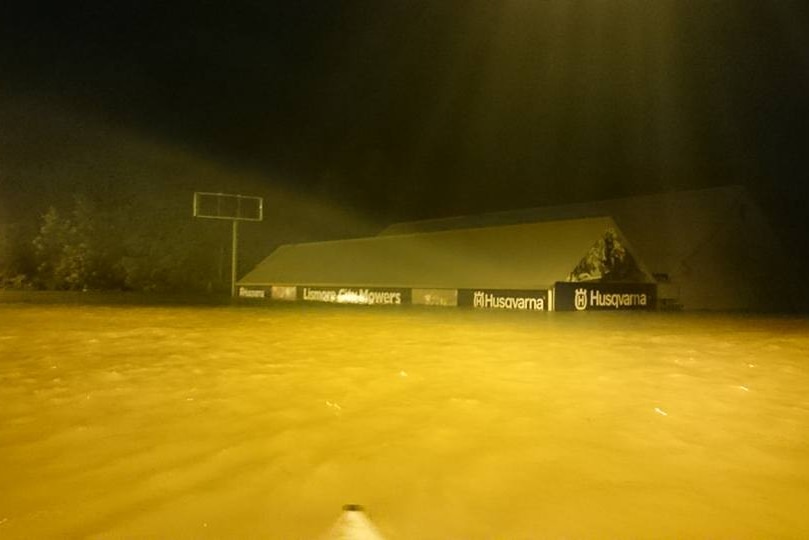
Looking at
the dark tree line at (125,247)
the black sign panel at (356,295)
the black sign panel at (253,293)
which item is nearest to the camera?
the black sign panel at (356,295)

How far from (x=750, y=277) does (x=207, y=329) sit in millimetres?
25249

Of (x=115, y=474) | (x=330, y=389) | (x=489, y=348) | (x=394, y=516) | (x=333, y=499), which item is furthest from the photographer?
(x=489, y=348)

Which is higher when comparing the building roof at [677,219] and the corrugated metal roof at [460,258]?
the building roof at [677,219]

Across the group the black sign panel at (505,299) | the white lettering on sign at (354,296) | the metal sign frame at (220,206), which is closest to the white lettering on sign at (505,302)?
the black sign panel at (505,299)

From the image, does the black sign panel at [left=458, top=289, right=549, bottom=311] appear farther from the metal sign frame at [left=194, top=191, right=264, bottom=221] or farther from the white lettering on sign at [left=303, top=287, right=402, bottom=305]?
the metal sign frame at [left=194, top=191, right=264, bottom=221]

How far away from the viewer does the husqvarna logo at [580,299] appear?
72.3 ft

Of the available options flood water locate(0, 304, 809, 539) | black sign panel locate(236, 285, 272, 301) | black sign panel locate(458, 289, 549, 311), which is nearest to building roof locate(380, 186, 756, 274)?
black sign panel locate(458, 289, 549, 311)

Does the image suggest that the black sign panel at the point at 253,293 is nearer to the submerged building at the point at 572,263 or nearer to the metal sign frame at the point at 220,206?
the submerged building at the point at 572,263

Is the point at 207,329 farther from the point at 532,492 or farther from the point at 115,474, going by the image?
the point at 532,492

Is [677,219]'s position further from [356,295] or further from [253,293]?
[253,293]

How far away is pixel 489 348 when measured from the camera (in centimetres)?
1098

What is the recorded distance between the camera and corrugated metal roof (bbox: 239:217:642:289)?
74.9 ft

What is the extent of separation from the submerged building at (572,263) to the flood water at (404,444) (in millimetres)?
12680

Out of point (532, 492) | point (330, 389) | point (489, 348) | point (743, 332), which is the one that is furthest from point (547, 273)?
point (532, 492)
